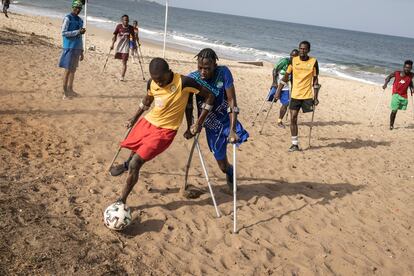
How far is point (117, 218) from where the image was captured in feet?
14.6

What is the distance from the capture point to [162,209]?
520 centimetres

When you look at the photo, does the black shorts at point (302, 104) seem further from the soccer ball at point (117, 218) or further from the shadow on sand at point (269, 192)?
the soccer ball at point (117, 218)

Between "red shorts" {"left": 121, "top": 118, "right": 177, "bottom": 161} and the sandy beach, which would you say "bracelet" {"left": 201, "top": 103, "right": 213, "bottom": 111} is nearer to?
"red shorts" {"left": 121, "top": 118, "right": 177, "bottom": 161}

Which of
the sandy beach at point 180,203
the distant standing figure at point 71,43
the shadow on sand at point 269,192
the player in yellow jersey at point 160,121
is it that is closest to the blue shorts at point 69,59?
the distant standing figure at point 71,43

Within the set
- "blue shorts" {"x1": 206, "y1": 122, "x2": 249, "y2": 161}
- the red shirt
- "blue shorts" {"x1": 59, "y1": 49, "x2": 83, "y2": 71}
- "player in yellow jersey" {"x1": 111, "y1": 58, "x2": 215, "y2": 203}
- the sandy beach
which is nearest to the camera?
the sandy beach

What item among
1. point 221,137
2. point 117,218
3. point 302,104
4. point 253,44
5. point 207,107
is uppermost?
point 253,44

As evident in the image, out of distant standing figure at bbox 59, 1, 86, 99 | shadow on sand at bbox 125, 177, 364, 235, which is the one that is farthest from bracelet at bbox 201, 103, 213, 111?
distant standing figure at bbox 59, 1, 86, 99

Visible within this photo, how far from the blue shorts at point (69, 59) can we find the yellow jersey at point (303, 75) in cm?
464

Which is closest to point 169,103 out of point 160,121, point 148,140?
point 160,121

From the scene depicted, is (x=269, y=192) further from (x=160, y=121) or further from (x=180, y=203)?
(x=160, y=121)

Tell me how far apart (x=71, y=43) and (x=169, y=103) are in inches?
208

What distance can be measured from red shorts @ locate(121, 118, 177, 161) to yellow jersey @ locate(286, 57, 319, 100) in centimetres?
435

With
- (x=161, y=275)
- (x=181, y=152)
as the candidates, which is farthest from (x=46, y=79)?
(x=161, y=275)

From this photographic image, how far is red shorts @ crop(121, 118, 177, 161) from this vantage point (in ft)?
15.3
